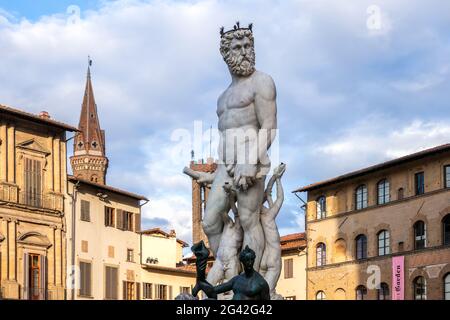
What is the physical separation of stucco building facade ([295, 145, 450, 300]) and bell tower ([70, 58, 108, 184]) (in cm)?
6583

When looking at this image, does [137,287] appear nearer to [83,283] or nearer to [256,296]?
[83,283]

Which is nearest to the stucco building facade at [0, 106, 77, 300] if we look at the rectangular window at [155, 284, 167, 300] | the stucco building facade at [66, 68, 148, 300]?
the stucco building facade at [66, 68, 148, 300]

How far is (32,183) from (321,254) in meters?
21.2

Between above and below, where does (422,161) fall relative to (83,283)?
above

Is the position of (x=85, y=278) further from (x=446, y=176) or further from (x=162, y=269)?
(x=446, y=176)

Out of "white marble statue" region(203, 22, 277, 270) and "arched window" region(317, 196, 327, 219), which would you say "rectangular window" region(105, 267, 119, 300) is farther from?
"white marble statue" region(203, 22, 277, 270)

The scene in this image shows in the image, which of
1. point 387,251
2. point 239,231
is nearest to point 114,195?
point 387,251

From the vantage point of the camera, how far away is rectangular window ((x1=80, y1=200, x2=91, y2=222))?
6375 centimetres

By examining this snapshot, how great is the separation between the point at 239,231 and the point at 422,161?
48.5 meters

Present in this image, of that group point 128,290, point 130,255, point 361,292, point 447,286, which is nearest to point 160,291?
point 128,290

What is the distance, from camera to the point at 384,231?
66.6 m
